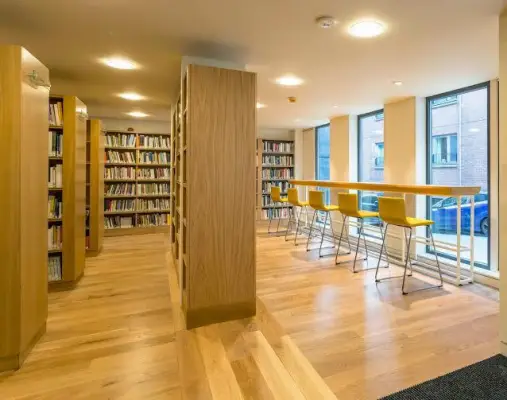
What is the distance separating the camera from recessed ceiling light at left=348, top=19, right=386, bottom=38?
2188 mm

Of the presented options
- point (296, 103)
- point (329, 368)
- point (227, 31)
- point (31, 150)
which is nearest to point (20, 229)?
point (31, 150)

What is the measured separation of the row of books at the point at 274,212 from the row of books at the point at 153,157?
262 cm

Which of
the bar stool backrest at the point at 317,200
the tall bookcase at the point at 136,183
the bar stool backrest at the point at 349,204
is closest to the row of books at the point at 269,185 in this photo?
the tall bookcase at the point at 136,183

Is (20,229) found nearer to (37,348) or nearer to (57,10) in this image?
(37,348)

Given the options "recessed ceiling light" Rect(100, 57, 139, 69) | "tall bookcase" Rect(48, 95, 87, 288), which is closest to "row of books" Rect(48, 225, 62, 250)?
"tall bookcase" Rect(48, 95, 87, 288)

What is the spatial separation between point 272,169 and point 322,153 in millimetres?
1242

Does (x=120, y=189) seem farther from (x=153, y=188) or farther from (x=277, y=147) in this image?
(x=277, y=147)

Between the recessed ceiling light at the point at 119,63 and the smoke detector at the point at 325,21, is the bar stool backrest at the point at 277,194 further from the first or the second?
the smoke detector at the point at 325,21

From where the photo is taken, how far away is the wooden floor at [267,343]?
5.88 ft

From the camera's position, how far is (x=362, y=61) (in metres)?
2.93

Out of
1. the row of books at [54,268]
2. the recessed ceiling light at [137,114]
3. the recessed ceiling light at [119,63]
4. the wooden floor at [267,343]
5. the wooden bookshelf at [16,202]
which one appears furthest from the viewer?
the recessed ceiling light at [137,114]

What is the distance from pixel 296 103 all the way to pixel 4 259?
161 inches

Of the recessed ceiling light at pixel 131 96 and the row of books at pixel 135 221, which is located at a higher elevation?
the recessed ceiling light at pixel 131 96

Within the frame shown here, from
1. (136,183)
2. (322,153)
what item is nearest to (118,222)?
(136,183)
